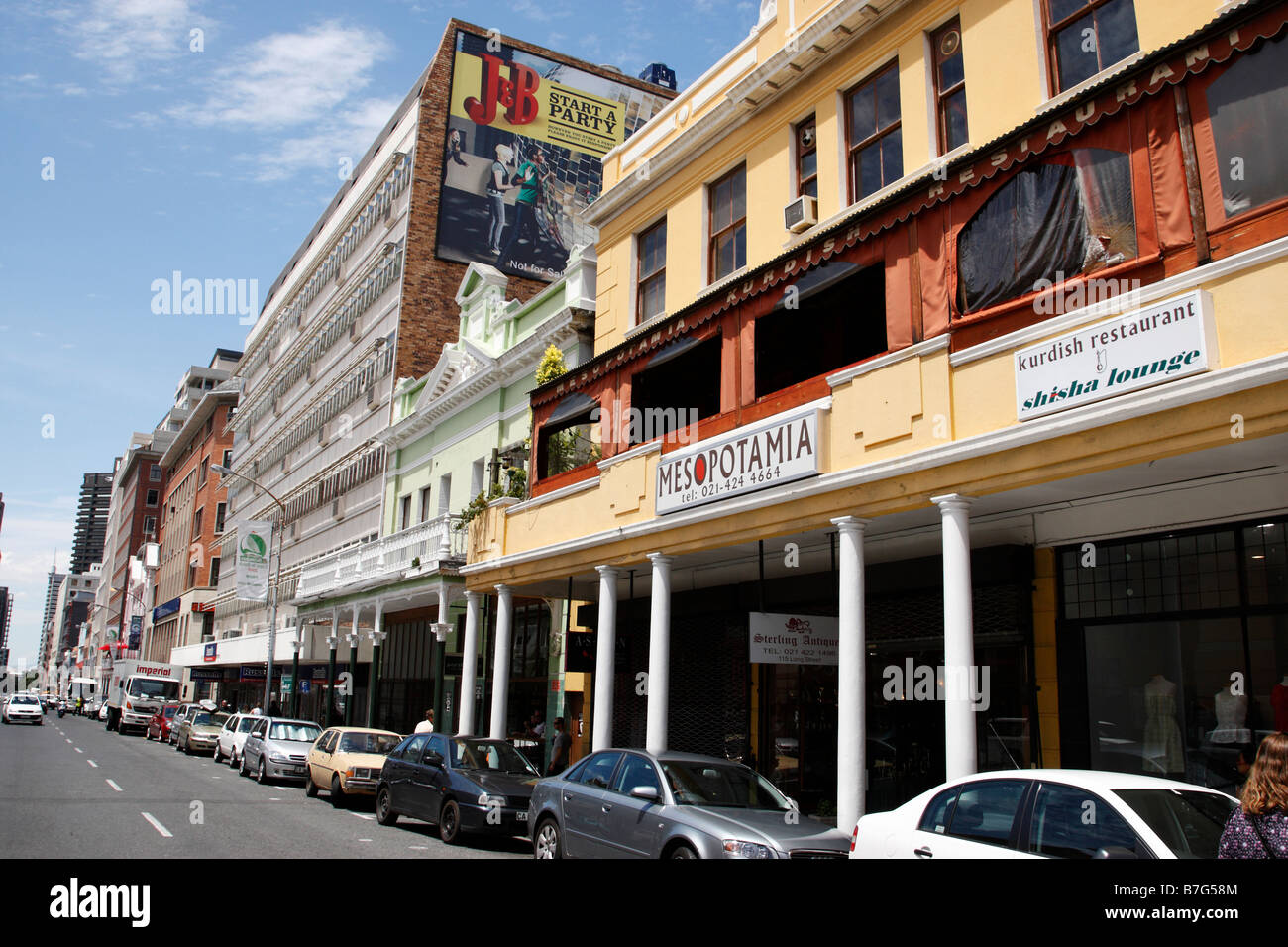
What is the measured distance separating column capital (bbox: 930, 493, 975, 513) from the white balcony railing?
586 inches

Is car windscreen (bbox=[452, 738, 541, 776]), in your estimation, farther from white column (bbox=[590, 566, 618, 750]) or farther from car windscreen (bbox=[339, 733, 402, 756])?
car windscreen (bbox=[339, 733, 402, 756])

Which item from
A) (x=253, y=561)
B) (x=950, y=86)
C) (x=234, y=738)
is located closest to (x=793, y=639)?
(x=950, y=86)

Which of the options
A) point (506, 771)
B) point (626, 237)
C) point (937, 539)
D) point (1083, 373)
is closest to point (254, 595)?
point (626, 237)

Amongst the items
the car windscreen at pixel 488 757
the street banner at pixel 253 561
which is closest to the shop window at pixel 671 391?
the car windscreen at pixel 488 757

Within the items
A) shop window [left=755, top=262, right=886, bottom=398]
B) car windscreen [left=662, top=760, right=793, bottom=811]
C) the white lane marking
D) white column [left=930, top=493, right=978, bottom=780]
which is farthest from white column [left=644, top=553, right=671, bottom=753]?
the white lane marking

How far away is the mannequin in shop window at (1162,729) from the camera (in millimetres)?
10992

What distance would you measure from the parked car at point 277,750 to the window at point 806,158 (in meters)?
14.9

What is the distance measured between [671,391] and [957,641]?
8682mm

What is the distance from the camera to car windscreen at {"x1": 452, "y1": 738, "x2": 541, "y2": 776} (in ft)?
48.0

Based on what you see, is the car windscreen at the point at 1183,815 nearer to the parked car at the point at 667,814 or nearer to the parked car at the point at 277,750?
the parked car at the point at 667,814

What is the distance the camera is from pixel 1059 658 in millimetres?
12195

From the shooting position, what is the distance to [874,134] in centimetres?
1511
